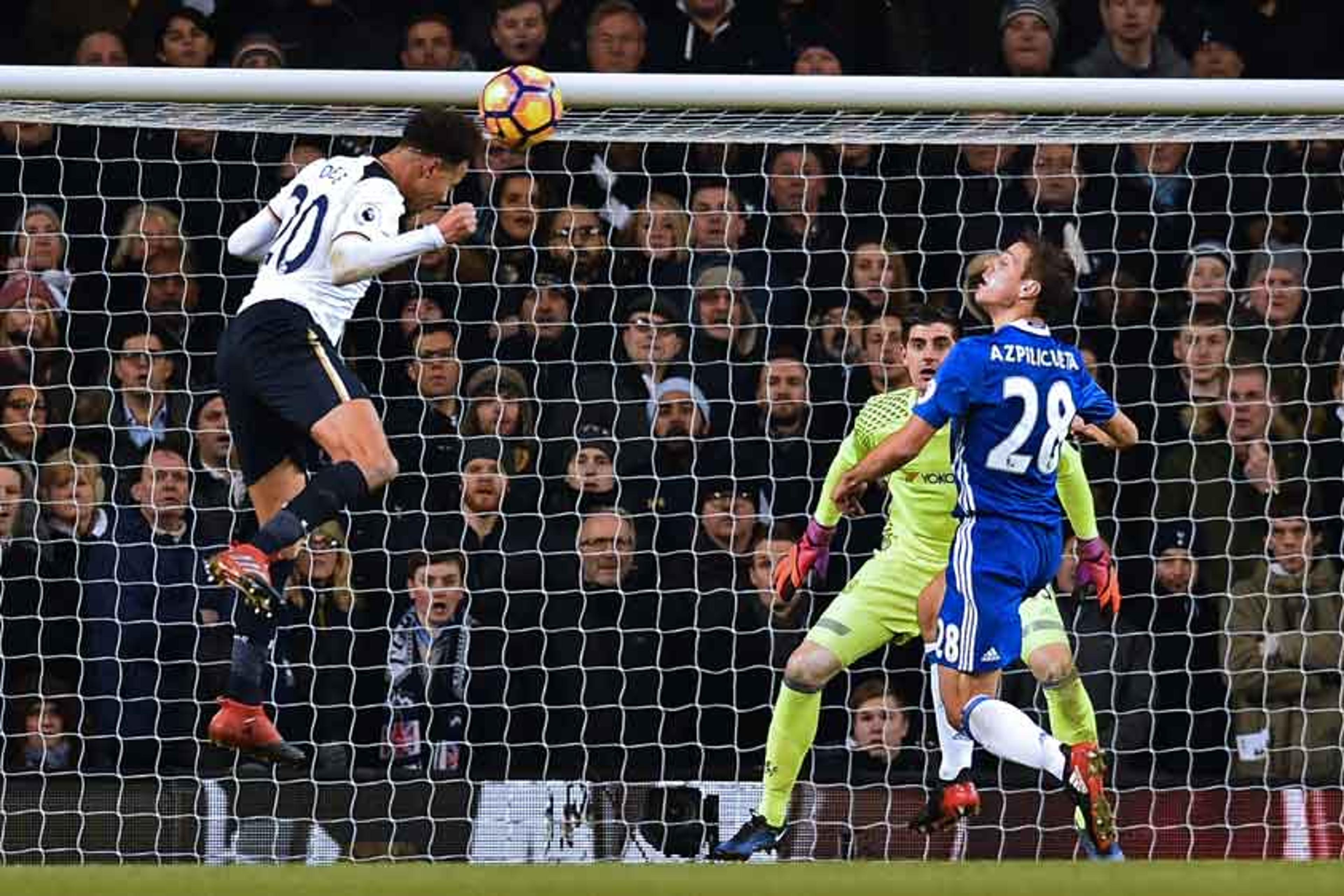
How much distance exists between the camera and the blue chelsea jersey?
7.35 metres

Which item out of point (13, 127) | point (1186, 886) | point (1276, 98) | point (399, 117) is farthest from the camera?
point (13, 127)

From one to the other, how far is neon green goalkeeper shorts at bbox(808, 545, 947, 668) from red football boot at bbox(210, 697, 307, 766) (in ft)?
6.71

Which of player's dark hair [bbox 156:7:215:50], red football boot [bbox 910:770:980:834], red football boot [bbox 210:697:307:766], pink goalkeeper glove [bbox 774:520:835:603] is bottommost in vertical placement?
red football boot [bbox 910:770:980:834]

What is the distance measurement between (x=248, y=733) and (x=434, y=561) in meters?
1.86

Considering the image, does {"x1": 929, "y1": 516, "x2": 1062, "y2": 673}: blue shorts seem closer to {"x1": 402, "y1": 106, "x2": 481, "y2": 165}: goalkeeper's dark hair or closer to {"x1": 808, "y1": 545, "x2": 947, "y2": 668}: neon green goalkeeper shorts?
{"x1": 808, "y1": 545, "x2": 947, "y2": 668}: neon green goalkeeper shorts

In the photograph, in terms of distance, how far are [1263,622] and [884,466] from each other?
102 inches

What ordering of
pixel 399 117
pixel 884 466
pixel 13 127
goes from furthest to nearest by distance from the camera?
pixel 13 127, pixel 399 117, pixel 884 466

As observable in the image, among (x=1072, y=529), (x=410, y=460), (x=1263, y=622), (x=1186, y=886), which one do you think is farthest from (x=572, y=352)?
(x=1186, y=886)

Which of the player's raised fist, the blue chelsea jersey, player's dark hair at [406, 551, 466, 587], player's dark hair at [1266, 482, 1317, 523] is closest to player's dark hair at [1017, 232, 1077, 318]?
the blue chelsea jersey

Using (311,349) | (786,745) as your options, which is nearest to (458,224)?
(311,349)

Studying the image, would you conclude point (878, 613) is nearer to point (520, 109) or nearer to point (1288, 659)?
point (1288, 659)

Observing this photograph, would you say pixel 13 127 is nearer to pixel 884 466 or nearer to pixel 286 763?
pixel 286 763

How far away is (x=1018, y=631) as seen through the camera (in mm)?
7523

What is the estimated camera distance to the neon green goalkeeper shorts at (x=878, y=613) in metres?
8.48
